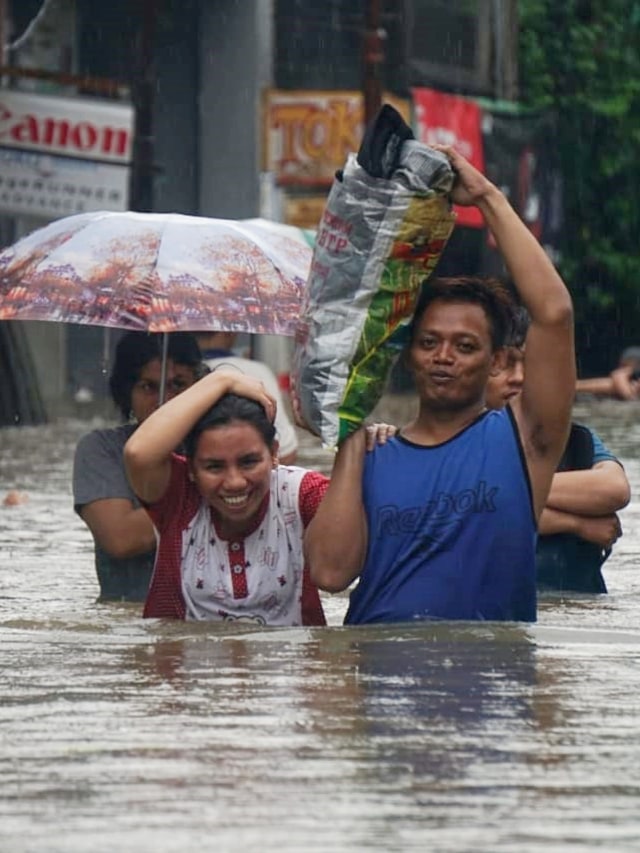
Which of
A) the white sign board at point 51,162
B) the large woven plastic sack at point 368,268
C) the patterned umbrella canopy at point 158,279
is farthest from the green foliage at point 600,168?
the large woven plastic sack at point 368,268

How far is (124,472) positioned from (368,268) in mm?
1865

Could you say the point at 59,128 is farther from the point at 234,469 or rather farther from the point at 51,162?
the point at 234,469

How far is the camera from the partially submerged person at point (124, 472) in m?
7.80

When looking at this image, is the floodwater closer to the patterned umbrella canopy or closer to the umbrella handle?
the umbrella handle

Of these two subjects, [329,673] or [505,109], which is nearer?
[329,673]

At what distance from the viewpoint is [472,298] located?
20.9 ft

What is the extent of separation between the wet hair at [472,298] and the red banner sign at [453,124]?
865 inches

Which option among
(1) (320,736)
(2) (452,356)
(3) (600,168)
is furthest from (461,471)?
(3) (600,168)

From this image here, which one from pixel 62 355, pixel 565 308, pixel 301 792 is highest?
pixel 565 308

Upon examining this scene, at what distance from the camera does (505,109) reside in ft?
101

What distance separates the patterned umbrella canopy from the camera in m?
8.27

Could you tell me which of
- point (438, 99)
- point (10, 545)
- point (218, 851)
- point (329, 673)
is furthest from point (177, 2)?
point (218, 851)

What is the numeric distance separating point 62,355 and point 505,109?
28.8ft

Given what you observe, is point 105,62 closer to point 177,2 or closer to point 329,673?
point 177,2
